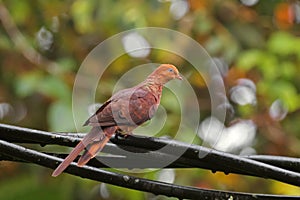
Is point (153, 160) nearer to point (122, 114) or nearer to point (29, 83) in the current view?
point (122, 114)

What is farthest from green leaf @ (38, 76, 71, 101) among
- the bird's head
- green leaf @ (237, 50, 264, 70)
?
the bird's head

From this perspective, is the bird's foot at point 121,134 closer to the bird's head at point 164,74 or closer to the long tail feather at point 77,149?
the long tail feather at point 77,149

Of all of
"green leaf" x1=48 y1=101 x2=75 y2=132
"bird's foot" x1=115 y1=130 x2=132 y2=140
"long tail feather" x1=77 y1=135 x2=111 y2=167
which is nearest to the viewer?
"long tail feather" x1=77 y1=135 x2=111 y2=167

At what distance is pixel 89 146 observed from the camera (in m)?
1.83

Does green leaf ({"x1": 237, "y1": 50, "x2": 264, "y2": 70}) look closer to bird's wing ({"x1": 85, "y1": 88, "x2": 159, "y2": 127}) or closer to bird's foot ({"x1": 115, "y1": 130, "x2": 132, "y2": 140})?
bird's wing ({"x1": 85, "y1": 88, "x2": 159, "y2": 127})

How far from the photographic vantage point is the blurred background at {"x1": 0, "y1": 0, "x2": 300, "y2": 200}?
4098mm

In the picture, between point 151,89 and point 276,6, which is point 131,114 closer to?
point 151,89

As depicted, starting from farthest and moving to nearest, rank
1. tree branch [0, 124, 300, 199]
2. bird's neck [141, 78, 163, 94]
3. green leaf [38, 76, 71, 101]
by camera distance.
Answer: green leaf [38, 76, 71, 101] < bird's neck [141, 78, 163, 94] < tree branch [0, 124, 300, 199]

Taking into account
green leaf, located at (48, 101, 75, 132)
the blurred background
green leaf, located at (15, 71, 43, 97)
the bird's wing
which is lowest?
the blurred background

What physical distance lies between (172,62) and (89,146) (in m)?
2.69

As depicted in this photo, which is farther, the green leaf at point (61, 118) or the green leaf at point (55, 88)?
the green leaf at point (55, 88)

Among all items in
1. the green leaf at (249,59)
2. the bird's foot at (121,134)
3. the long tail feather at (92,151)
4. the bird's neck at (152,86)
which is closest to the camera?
the long tail feather at (92,151)

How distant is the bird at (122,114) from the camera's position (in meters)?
1.83

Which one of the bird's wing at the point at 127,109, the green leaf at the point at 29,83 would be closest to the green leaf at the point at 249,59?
the green leaf at the point at 29,83
